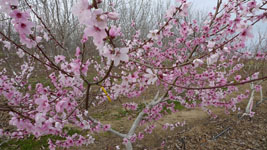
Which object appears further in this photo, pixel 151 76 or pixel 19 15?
pixel 151 76

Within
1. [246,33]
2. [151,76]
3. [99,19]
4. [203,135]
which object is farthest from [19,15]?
[203,135]

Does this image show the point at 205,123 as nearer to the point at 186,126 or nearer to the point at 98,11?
the point at 186,126

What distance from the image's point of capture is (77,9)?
0.78 metres

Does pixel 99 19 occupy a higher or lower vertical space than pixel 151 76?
higher

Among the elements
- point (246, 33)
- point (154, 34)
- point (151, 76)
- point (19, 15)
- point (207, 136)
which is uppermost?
point (154, 34)

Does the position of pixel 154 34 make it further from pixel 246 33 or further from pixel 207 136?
pixel 207 136

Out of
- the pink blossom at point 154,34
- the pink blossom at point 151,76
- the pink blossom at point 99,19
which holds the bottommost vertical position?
the pink blossom at point 151,76

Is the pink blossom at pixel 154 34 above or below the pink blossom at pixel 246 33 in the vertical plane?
above

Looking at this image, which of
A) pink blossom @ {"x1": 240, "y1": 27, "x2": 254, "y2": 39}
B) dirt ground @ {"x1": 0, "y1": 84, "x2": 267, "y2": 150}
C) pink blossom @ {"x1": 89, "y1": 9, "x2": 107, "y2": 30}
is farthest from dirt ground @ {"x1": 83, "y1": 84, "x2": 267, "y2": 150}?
pink blossom @ {"x1": 89, "y1": 9, "x2": 107, "y2": 30}

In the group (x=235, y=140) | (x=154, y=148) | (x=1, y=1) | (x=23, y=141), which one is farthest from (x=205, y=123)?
(x=1, y=1)

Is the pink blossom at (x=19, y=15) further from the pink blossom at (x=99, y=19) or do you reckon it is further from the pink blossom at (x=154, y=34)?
the pink blossom at (x=154, y=34)

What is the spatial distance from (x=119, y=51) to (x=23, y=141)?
4358 mm

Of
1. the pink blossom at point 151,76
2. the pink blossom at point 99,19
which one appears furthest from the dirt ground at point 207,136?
the pink blossom at point 99,19

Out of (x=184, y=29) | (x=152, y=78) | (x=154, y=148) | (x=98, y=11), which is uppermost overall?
(x=184, y=29)
